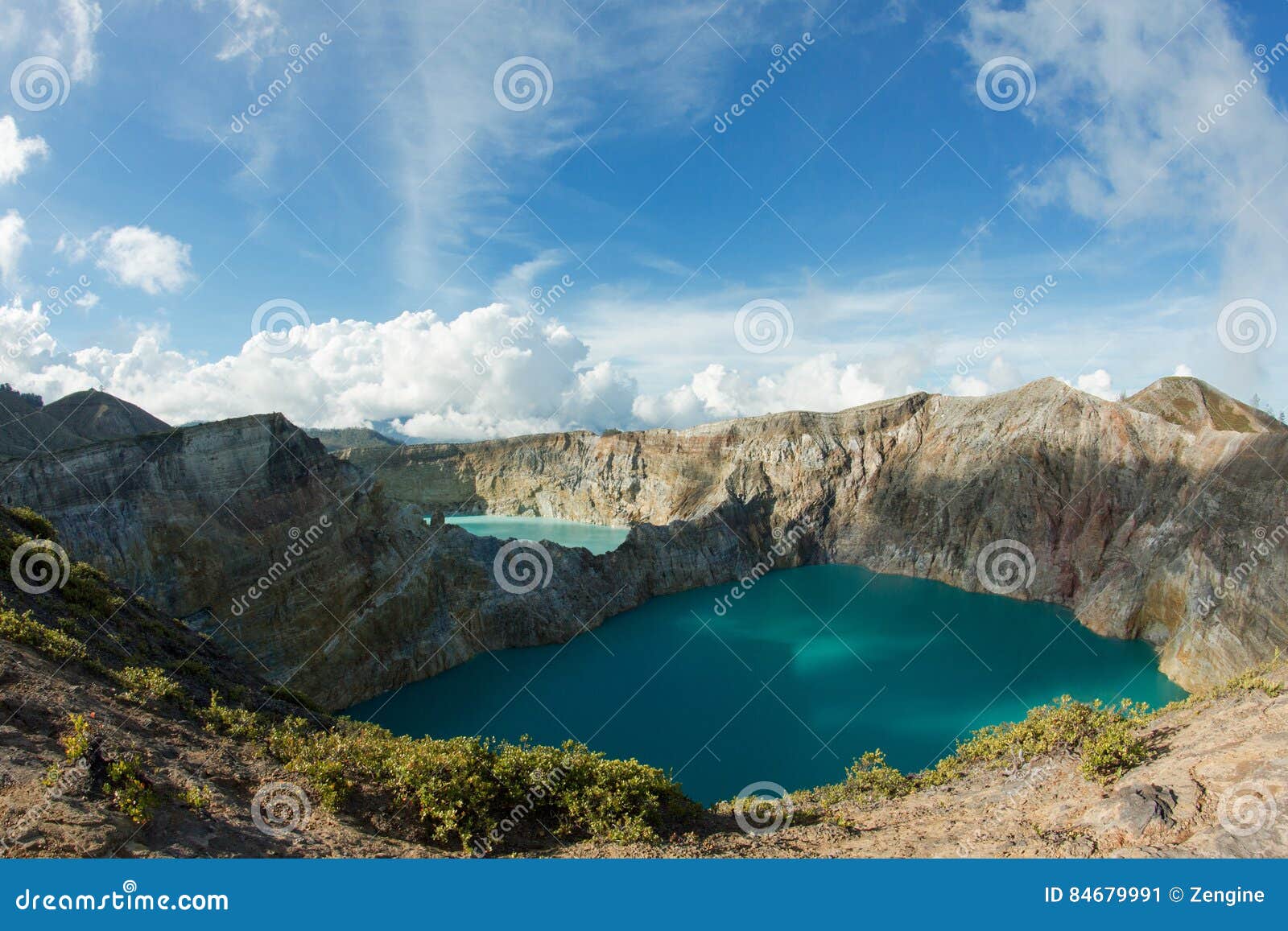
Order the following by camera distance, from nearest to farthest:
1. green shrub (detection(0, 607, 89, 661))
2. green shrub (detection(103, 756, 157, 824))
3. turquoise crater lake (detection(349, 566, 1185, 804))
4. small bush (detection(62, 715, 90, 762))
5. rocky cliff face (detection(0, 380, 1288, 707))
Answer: green shrub (detection(103, 756, 157, 824))
small bush (detection(62, 715, 90, 762))
green shrub (detection(0, 607, 89, 661))
turquoise crater lake (detection(349, 566, 1185, 804))
rocky cliff face (detection(0, 380, 1288, 707))

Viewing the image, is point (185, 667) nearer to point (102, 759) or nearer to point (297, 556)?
point (102, 759)

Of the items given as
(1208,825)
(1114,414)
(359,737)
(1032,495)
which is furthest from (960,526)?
(359,737)

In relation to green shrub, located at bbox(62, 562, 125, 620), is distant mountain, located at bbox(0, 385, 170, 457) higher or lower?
higher

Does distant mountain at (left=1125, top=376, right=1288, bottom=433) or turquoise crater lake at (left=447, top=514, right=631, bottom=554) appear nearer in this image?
distant mountain at (left=1125, top=376, right=1288, bottom=433)

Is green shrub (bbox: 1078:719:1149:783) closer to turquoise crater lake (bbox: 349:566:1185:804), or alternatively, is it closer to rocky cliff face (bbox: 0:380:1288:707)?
turquoise crater lake (bbox: 349:566:1185:804)

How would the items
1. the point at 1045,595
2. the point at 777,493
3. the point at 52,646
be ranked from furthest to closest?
the point at 777,493 < the point at 1045,595 < the point at 52,646

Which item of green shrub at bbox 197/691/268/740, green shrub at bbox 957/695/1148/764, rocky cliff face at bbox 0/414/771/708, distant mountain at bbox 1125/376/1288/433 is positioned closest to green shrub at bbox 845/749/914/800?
green shrub at bbox 957/695/1148/764

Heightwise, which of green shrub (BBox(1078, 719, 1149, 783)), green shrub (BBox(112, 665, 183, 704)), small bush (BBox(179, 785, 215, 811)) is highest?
green shrub (BBox(112, 665, 183, 704))
